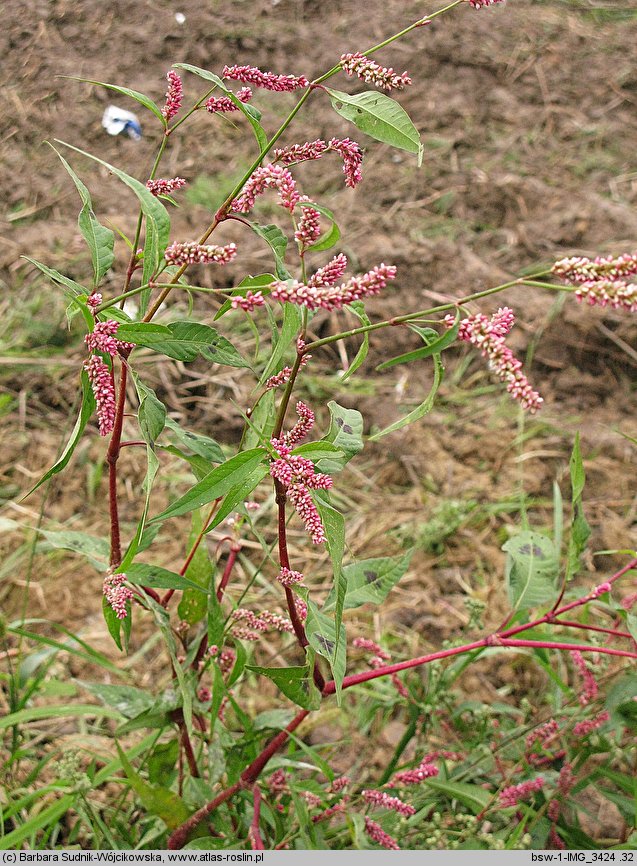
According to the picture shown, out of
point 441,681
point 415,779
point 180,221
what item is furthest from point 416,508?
point 180,221

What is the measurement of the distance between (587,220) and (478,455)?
1.28m

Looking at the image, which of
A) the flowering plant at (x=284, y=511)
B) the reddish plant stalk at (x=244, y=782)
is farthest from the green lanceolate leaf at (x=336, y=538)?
the reddish plant stalk at (x=244, y=782)

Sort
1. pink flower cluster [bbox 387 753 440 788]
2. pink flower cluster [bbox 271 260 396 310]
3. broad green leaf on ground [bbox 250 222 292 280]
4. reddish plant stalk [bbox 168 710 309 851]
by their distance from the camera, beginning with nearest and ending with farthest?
pink flower cluster [bbox 271 260 396 310]
broad green leaf on ground [bbox 250 222 292 280]
reddish plant stalk [bbox 168 710 309 851]
pink flower cluster [bbox 387 753 440 788]

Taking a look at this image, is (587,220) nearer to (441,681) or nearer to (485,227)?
(485,227)

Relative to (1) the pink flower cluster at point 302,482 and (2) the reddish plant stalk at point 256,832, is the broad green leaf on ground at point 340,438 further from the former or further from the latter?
(2) the reddish plant stalk at point 256,832

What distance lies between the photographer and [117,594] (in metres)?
1.04

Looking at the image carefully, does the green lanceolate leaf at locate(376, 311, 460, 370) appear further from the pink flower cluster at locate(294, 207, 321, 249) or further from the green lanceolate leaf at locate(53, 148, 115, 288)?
the green lanceolate leaf at locate(53, 148, 115, 288)

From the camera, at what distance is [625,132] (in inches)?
149

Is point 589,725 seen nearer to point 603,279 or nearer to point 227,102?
point 603,279

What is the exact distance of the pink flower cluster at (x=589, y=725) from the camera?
1396 millimetres

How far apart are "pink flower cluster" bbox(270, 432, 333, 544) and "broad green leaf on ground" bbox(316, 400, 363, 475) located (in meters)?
0.12

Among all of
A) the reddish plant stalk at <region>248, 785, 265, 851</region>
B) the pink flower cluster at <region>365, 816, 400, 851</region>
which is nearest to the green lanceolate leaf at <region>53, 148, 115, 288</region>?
the reddish plant stalk at <region>248, 785, 265, 851</region>

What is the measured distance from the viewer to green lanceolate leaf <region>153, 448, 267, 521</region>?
0.90m

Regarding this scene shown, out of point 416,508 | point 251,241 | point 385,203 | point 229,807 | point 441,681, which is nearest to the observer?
point 229,807
